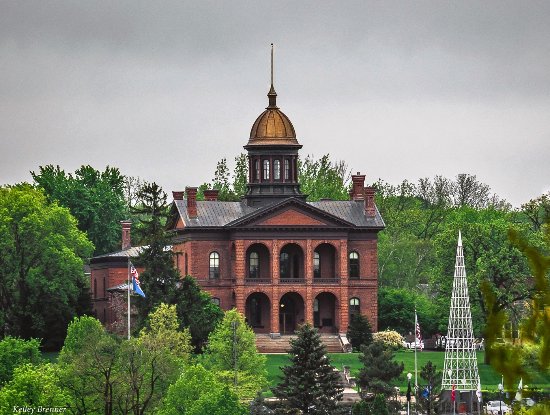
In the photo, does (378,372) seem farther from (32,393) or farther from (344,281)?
(32,393)

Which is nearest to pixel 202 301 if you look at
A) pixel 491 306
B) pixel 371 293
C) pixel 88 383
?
pixel 371 293

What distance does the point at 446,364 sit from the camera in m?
94.7

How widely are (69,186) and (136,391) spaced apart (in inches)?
2940

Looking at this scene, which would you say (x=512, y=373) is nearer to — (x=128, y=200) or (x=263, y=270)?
(x=263, y=270)

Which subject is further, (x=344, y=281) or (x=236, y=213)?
(x=236, y=213)

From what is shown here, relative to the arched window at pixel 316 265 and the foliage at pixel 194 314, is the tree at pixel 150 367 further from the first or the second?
the arched window at pixel 316 265

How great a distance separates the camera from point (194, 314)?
104 m

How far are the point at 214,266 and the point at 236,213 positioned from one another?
4.10 meters

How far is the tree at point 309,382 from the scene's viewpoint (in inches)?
3216

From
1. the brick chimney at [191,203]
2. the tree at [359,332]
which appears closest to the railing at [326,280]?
the tree at [359,332]

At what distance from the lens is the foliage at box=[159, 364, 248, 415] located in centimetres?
7138

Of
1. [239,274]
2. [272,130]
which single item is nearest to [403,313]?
[239,274]

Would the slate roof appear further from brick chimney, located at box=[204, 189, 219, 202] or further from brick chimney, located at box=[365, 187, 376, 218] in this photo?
brick chimney, located at box=[204, 189, 219, 202]

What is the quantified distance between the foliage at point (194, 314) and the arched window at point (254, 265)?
1145 centimetres
